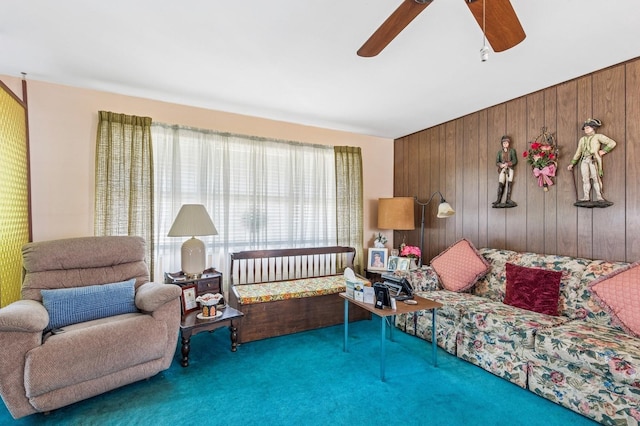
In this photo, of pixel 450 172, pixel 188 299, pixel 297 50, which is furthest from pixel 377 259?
pixel 297 50

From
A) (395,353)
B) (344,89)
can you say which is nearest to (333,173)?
(344,89)

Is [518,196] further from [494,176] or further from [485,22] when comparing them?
[485,22]

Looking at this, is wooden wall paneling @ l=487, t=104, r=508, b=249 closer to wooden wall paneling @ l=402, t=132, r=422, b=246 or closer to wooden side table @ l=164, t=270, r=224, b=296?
wooden wall paneling @ l=402, t=132, r=422, b=246

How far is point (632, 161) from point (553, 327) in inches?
57.2

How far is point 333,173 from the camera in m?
4.13

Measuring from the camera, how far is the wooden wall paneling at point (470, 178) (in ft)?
11.4

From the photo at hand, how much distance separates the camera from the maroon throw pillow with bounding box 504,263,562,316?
2.41 metres

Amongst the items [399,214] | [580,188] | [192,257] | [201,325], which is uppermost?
[580,188]

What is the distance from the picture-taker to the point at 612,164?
2.41m

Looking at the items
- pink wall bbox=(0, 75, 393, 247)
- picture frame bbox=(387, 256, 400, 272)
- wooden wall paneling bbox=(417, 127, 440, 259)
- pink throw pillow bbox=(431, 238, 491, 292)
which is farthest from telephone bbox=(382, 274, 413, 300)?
pink wall bbox=(0, 75, 393, 247)

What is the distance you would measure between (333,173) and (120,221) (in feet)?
8.33

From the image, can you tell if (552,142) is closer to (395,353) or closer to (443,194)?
(443,194)

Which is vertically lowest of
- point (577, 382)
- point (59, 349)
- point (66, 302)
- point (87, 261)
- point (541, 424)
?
point (541, 424)

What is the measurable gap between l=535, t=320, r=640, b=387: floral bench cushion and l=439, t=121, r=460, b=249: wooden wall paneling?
5.64 feet
